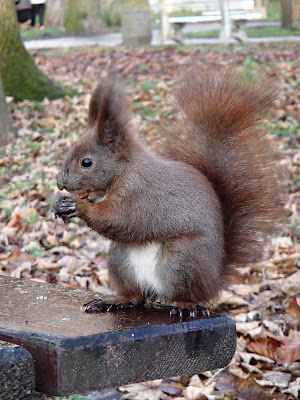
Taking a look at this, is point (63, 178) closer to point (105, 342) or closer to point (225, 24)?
point (105, 342)

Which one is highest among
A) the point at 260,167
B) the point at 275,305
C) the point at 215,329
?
the point at 260,167

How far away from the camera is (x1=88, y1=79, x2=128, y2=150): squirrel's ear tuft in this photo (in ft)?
6.03

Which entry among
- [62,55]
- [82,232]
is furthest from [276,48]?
[82,232]

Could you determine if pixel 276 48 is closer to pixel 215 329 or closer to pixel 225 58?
pixel 225 58

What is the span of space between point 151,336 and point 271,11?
24.8m

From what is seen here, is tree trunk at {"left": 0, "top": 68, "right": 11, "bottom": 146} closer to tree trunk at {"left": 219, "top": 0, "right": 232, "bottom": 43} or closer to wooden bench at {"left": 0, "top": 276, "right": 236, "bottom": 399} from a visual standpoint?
wooden bench at {"left": 0, "top": 276, "right": 236, "bottom": 399}

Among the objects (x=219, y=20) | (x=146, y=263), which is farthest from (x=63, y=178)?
(x=219, y=20)

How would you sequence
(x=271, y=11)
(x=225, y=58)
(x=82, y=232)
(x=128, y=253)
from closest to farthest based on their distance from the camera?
(x=128, y=253) → (x=82, y=232) → (x=225, y=58) → (x=271, y=11)

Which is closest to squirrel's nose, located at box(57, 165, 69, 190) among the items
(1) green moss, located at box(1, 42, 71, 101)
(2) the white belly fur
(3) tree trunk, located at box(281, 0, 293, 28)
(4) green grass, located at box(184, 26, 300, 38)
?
(2) the white belly fur

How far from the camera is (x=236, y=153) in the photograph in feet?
6.67

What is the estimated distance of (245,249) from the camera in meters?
2.02

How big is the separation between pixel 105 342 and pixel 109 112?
2.15 ft

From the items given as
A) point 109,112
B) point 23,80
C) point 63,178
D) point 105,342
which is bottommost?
A: point 23,80

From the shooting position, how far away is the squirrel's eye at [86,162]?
1.92 m
